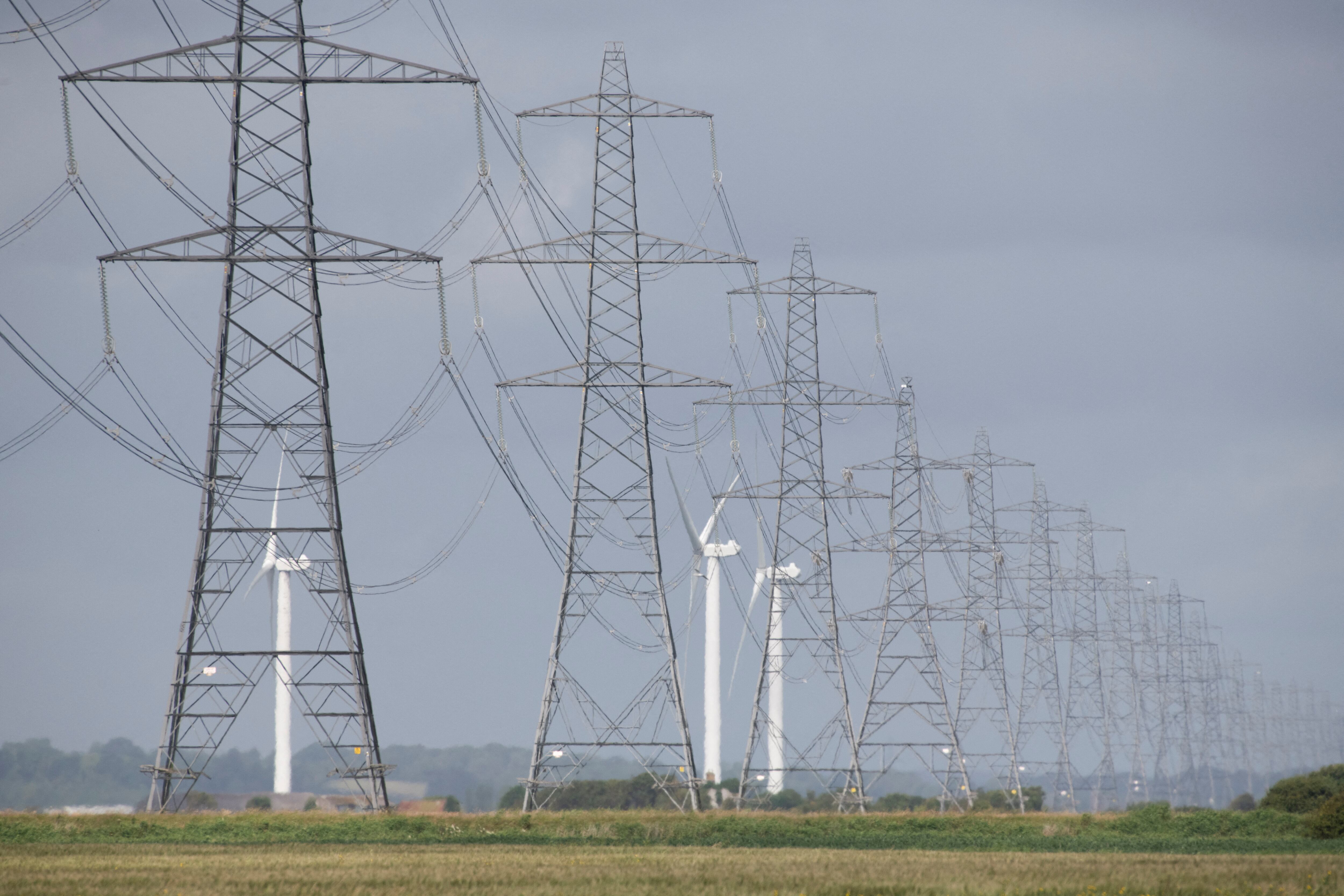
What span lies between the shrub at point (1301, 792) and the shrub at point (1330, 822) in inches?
668

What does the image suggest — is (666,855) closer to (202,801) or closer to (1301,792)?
(1301,792)

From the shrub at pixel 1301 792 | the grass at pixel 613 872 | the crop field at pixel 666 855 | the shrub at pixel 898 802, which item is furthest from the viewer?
the shrub at pixel 898 802

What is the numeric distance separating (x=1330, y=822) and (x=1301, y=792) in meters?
22.2

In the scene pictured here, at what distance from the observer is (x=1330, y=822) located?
6072 centimetres

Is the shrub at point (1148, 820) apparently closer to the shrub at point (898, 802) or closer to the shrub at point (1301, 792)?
the shrub at point (1301, 792)

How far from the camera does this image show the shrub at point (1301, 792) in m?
79.9

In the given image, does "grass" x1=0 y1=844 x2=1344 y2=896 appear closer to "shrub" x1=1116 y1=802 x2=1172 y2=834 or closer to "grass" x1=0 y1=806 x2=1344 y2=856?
"grass" x1=0 y1=806 x2=1344 y2=856

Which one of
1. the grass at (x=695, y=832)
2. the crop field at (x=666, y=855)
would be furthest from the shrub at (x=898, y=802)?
the crop field at (x=666, y=855)

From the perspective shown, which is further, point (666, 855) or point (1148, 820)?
point (1148, 820)

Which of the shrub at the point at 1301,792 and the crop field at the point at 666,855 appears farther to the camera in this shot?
the shrub at the point at 1301,792

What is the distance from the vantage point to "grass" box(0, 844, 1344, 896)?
33.2 m

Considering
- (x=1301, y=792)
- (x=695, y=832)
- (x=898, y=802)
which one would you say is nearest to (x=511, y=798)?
(x=898, y=802)

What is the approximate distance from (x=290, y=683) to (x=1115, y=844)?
3046 centimetres

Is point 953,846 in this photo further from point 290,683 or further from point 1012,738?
point 1012,738
